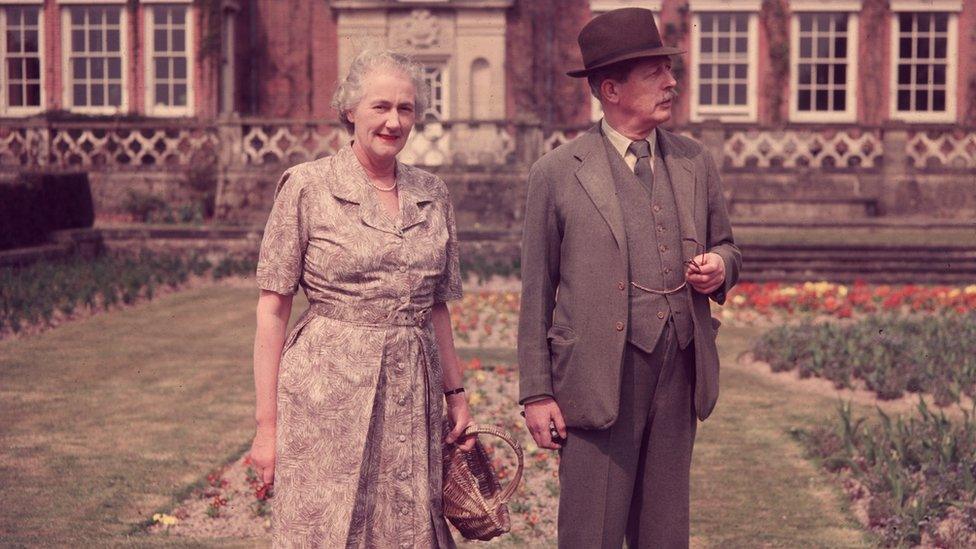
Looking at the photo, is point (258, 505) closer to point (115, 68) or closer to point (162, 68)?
point (162, 68)

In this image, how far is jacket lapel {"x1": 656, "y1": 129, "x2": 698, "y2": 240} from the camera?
3873 mm

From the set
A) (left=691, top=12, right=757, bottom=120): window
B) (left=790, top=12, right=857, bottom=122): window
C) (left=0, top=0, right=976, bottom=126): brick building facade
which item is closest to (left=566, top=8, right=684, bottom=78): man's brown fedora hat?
(left=0, top=0, right=976, bottom=126): brick building facade

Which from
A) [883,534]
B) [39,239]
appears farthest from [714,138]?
[883,534]

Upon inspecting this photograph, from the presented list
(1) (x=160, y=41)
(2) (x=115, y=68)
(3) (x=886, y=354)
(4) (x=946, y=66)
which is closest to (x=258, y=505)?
(3) (x=886, y=354)

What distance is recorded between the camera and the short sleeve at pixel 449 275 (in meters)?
3.92

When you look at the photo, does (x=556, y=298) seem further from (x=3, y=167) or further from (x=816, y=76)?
Result: (x=816, y=76)

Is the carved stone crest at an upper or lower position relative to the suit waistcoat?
upper

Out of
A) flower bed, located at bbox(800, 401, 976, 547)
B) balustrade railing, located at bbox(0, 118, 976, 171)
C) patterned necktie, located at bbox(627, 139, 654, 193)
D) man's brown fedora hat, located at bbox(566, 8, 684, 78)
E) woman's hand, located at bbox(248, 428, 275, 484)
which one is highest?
balustrade railing, located at bbox(0, 118, 976, 171)

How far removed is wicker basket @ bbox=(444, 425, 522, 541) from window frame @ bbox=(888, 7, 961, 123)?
22140mm

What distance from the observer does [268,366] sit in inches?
147

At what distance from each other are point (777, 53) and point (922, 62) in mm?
2699

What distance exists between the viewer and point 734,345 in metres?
11.4

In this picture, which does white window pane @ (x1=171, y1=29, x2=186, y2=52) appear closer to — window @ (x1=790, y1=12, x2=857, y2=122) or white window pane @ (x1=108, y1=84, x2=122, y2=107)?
white window pane @ (x1=108, y1=84, x2=122, y2=107)

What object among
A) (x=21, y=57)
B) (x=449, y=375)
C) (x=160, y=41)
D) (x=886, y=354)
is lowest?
(x=886, y=354)
